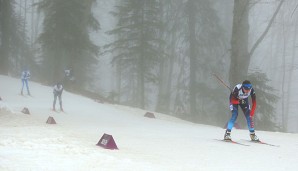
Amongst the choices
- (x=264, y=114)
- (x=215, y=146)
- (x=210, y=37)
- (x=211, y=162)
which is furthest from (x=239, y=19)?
(x=210, y=37)

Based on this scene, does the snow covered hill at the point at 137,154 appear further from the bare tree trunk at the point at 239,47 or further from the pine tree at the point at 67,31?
the pine tree at the point at 67,31

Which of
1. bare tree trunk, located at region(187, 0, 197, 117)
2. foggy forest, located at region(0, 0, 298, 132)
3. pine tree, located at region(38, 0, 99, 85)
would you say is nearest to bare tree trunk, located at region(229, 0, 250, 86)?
foggy forest, located at region(0, 0, 298, 132)

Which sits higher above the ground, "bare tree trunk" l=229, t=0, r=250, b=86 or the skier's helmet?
"bare tree trunk" l=229, t=0, r=250, b=86

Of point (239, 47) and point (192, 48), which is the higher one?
point (192, 48)

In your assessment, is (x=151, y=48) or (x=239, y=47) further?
(x=151, y=48)

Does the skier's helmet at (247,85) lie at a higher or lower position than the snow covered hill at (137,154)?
higher

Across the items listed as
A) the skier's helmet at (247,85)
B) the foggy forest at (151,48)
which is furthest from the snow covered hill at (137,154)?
the foggy forest at (151,48)

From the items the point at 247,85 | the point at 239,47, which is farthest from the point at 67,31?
the point at 247,85

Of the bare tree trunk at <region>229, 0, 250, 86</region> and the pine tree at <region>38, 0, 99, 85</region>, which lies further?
the pine tree at <region>38, 0, 99, 85</region>

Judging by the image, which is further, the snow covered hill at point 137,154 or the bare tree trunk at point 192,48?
the bare tree trunk at point 192,48

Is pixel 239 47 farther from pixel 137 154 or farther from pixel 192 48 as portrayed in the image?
pixel 192 48

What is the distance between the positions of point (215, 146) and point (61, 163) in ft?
15.9

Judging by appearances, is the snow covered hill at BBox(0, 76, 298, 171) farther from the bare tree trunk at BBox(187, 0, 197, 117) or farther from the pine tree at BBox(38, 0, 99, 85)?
the bare tree trunk at BBox(187, 0, 197, 117)

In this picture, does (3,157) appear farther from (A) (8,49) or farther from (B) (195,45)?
(A) (8,49)
